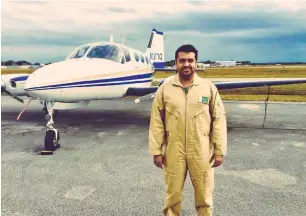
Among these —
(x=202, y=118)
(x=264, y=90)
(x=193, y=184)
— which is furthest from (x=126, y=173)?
(x=264, y=90)

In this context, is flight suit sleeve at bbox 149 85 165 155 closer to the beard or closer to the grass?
the beard

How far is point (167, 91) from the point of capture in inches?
130

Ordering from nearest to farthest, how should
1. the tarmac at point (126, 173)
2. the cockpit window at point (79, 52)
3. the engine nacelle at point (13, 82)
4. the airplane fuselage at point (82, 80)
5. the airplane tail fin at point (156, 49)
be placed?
the tarmac at point (126, 173), the airplane fuselage at point (82, 80), the engine nacelle at point (13, 82), the cockpit window at point (79, 52), the airplane tail fin at point (156, 49)

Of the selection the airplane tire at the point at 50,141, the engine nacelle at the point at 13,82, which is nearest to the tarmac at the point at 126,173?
the airplane tire at the point at 50,141

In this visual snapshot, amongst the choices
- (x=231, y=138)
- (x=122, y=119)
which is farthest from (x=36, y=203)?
(x=122, y=119)

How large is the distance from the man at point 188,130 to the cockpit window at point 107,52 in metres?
6.16

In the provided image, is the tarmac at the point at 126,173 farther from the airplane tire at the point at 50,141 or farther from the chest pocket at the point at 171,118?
the chest pocket at the point at 171,118

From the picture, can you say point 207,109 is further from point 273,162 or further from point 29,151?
point 29,151

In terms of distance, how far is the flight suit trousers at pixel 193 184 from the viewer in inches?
130

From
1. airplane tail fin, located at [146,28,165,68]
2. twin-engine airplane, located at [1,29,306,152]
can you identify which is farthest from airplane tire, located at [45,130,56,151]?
airplane tail fin, located at [146,28,165,68]

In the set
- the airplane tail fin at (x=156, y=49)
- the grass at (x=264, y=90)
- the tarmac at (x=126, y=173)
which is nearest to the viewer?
the tarmac at (x=126, y=173)

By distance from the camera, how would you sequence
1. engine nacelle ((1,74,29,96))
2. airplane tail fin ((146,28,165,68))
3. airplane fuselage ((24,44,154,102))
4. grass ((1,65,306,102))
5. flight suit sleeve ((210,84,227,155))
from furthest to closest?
grass ((1,65,306,102)) < airplane tail fin ((146,28,165,68)) < engine nacelle ((1,74,29,96)) < airplane fuselage ((24,44,154,102)) < flight suit sleeve ((210,84,227,155))

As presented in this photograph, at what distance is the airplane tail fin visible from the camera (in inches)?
709

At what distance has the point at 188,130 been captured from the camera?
3.21 m
